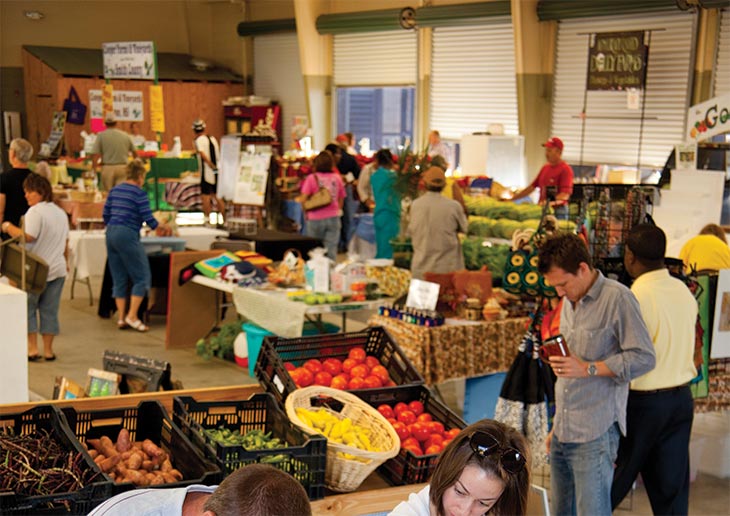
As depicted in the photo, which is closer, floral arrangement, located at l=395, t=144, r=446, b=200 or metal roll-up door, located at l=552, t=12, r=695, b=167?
floral arrangement, located at l=395, t=144, r=446, b=200

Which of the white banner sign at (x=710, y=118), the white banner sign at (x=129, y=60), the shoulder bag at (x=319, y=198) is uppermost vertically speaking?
the white banner sign at (x=129, y=60)

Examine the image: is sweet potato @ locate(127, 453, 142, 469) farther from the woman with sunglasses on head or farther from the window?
the window

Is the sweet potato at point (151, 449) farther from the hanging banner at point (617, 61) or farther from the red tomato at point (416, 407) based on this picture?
the hanging banner at point (617, 61)

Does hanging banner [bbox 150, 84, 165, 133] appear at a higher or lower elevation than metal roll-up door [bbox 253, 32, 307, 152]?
lower

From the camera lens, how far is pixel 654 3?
448 inches

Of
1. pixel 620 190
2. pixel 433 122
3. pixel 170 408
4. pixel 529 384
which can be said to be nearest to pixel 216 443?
pixel 170 408

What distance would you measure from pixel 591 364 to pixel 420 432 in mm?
726

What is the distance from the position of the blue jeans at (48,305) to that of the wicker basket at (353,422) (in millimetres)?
4094

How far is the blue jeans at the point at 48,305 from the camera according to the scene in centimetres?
734

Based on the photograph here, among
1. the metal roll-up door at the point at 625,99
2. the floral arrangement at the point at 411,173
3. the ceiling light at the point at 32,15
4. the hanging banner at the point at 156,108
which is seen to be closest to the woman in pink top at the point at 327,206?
the floral arrangement at the point at 411,173

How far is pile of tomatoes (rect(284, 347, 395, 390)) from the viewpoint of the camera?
13.6 ft

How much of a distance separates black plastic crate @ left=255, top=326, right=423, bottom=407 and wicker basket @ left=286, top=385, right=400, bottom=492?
148 millimetres

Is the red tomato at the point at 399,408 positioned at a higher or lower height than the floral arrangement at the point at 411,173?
lower

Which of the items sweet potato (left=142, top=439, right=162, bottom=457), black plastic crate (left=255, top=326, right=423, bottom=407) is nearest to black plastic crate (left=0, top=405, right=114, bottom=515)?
sweet potato (left=142, top=439, right=162, bottom=457)
